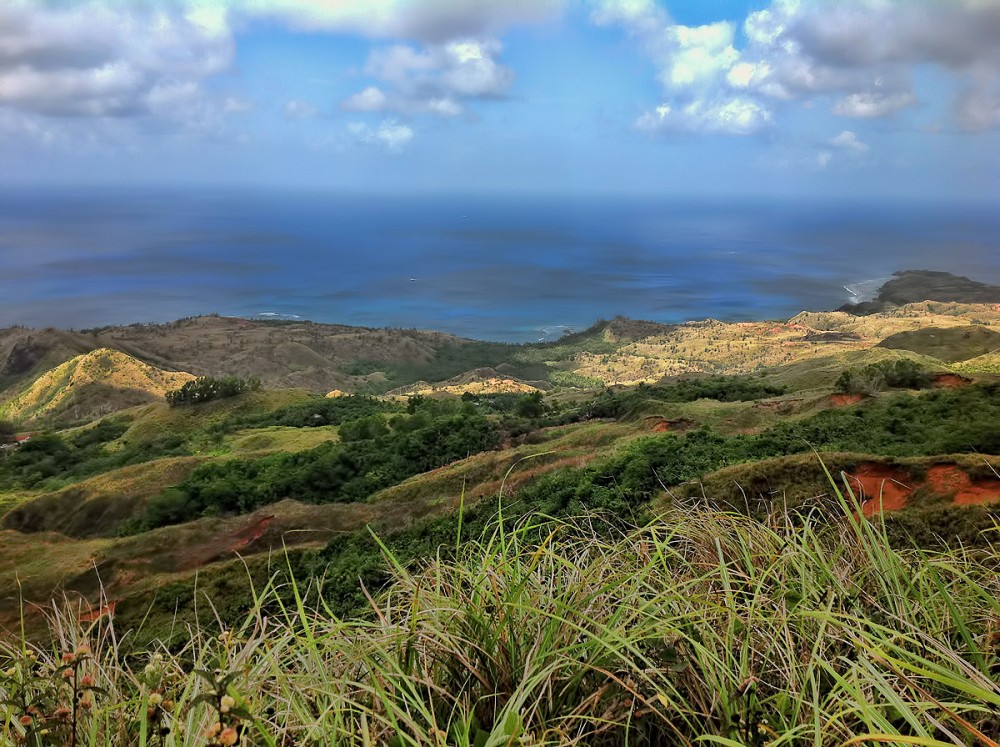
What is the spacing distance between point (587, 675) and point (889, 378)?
2876cm

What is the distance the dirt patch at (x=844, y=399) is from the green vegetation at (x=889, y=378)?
4.38 ft

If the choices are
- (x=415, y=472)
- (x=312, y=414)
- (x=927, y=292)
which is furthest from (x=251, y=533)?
(x=927, y=292)

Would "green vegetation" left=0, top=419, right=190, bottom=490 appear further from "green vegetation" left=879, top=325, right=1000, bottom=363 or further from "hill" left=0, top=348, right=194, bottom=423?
"green vegetation" left=879, top=325, right=1000, bottom=363

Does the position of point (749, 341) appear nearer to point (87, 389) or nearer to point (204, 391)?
point (204, 391)

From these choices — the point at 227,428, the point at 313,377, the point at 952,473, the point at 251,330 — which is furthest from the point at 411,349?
the point at 952,473

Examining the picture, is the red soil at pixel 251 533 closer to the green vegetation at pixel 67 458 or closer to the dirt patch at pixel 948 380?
the green vegetation at pixel 67 458

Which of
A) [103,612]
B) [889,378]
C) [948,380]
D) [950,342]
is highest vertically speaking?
[103,612]

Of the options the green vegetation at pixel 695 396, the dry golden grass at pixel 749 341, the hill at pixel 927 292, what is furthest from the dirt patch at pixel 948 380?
the hill at pixel 927 292

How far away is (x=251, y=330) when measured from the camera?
399ft

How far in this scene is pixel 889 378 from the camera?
26.3 meters

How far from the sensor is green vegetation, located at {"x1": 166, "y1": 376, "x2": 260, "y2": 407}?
161 ft

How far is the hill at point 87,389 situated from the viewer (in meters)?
67.8

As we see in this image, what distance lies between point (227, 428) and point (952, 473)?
41642 millimetres

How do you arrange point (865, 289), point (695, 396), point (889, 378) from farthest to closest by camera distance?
point (865, 289) < point (695, 396) < point (889, 378)
